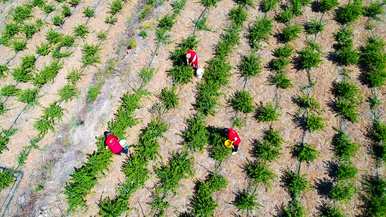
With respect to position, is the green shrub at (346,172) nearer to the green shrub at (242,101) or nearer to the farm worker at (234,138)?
the farm worker at (234,138)

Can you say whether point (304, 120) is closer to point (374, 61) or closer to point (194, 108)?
point (374, 61)

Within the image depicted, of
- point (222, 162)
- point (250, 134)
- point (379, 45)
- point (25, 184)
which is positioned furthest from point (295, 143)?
point (25, 184)

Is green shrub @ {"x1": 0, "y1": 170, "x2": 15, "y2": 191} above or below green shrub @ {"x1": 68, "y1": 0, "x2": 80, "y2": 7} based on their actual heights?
below

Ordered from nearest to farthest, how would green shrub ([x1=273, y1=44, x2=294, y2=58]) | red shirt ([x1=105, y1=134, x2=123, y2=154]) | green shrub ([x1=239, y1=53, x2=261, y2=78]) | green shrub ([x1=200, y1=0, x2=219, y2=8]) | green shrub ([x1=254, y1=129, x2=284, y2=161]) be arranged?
1. green shrub ([x1=254, y1=129, x2=284, y2=161])
2. red shirt ([x1=105, y1=134, x2=123, y2=154])
3. green shrub ([x1=239, y1=53, x2=261, y2=78])
4. green shrub ([x1=273, y1=44, x2=294, y2=58])
5. green shrub ([x1=200, y1=0, x2=219, y2=8])

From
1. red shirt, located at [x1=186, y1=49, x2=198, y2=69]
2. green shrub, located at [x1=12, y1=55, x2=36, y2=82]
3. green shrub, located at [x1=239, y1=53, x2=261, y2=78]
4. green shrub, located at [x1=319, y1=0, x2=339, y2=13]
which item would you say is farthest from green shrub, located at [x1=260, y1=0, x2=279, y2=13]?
green shrub, located at [x1=12, y1=55, x2=36, y2=82]

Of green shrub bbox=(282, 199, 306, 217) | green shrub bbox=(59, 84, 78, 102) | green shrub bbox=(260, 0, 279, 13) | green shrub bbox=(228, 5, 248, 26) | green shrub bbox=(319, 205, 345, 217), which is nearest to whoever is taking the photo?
green shrub bbox=(319, 205, 345, 217)

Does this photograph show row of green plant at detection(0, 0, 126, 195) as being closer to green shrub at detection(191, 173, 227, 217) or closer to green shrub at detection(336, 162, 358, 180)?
green shrub at detection(191, 173, 227, 217)

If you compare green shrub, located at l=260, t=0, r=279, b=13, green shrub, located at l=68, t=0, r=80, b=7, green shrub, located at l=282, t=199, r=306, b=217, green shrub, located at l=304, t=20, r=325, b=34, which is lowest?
green shrub, located at l=282, t=199, r=306, b=217

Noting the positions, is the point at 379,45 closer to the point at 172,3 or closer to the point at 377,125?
the point at 377,125
